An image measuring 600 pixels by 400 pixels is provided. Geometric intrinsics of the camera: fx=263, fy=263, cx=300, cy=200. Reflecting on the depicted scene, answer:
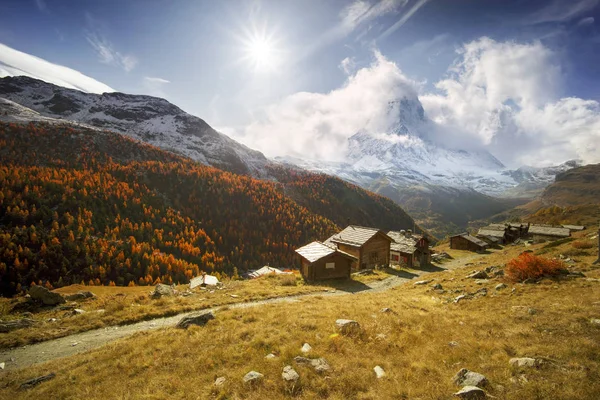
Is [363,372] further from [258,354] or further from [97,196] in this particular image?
[97,196]

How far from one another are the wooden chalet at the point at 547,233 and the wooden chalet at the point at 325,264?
80.9 metres

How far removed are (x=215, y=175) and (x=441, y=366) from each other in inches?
6881

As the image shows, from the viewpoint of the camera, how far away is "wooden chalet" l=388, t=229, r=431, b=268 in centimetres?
5691

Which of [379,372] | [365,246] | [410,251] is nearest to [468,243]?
[410,251]

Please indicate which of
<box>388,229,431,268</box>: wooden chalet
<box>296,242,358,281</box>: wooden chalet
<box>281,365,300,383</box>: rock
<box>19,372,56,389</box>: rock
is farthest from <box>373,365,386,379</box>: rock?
<box>388,229,431,268</box>: wooden chalet

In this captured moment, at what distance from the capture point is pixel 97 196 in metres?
104

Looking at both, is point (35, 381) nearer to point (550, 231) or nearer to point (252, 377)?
point (252, 377)

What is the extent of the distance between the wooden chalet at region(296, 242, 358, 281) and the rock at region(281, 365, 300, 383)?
2736 centimetres

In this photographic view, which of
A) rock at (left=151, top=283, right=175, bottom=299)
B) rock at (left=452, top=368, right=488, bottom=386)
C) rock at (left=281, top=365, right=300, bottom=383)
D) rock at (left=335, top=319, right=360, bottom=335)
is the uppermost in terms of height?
rock at (left=452, top=368, right=488, bottom=386)

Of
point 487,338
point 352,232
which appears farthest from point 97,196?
point 487,338

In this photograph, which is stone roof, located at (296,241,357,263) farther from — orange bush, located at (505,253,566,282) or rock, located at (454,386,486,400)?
rock, located at (454,386,486,400)

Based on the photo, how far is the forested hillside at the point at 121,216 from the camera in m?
70.9

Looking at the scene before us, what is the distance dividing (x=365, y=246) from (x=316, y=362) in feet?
135

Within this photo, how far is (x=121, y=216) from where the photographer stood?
10225cm
